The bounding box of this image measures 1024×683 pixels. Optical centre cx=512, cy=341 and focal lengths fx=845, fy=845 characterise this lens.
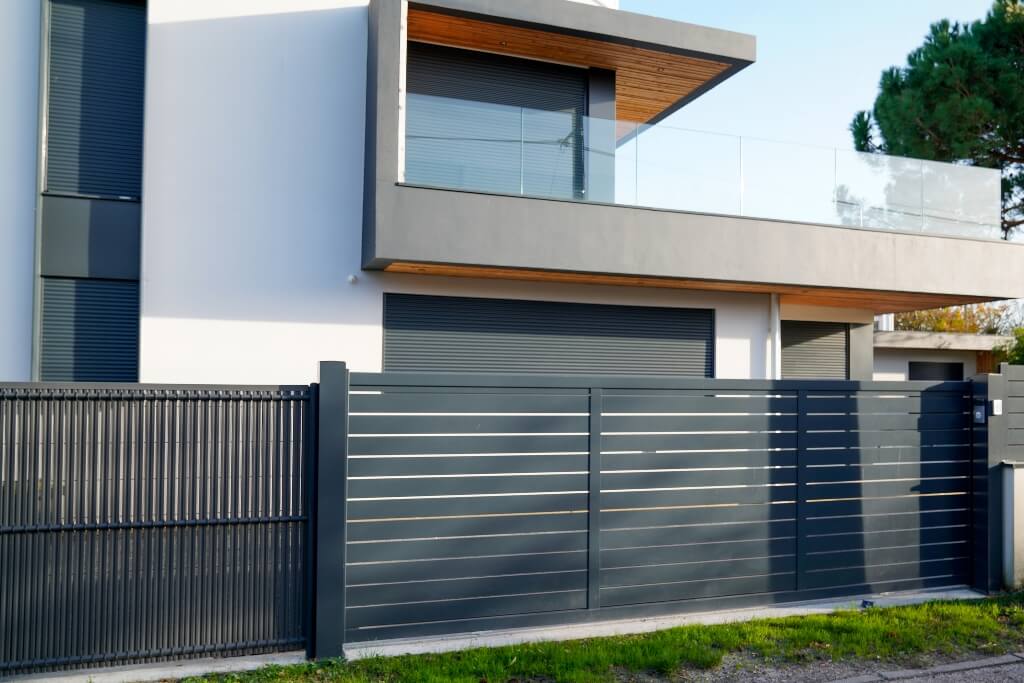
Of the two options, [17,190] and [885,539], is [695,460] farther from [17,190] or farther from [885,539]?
[17,190]

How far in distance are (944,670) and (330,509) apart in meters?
4.22

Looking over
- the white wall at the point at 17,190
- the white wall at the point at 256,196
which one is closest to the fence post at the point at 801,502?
the white wall at the point at 256,196

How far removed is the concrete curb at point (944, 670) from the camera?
5.45 m

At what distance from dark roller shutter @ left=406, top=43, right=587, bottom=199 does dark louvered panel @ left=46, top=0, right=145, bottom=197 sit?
3.33 m

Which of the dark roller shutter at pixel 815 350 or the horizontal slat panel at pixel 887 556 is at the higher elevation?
the dark roller shutter at pixel 815 350

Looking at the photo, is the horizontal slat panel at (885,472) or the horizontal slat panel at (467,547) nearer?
the horizontal slat panel at (467,547)

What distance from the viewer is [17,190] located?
9789mm

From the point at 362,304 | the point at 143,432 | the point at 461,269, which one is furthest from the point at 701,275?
the point at 143,432

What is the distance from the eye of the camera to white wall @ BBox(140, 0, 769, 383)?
32.4 feet

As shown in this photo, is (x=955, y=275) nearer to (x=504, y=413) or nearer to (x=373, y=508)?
(x=504, y=413)

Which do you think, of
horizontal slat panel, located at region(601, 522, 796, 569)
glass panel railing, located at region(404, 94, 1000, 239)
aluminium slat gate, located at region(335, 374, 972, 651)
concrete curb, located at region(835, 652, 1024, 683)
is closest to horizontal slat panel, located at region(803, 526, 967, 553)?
aluminium slat gate, located at region(335, 374, 972, 651)

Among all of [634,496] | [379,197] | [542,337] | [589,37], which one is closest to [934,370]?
[542,337]

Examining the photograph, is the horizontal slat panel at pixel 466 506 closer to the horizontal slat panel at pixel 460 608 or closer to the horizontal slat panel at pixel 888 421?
the horizontal slat panel at pixel 460 608

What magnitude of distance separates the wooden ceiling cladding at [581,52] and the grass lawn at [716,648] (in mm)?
7834
